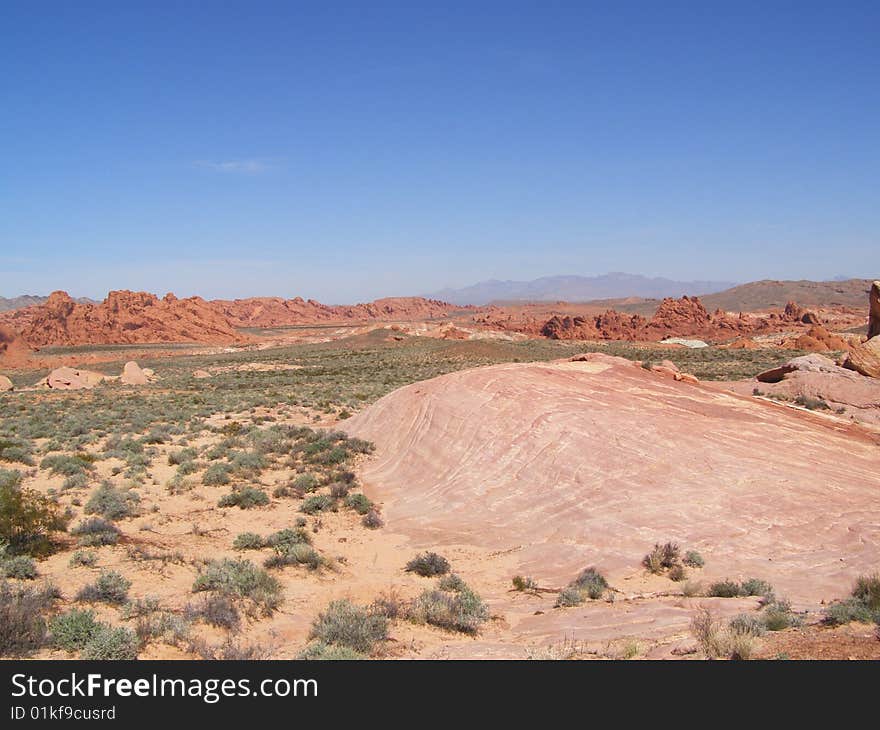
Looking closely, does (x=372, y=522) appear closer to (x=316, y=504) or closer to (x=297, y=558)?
(x=316, y=504)

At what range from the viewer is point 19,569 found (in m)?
8.12

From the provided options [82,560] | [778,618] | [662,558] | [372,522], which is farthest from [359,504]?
[778,618]

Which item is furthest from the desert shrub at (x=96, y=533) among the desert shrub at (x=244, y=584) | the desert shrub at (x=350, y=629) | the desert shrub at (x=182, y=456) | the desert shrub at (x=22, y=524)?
the desert shrub at (x=182, y=456)

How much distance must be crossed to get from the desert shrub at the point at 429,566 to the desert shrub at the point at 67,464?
30.8ft

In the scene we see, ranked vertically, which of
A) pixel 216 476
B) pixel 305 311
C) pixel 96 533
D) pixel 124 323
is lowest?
pixel 216 476

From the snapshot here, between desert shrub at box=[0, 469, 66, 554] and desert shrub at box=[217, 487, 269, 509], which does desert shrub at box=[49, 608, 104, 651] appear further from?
desert shrub at box=[217, 487, 269, 509]

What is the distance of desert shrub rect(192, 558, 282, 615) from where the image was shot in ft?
25.2

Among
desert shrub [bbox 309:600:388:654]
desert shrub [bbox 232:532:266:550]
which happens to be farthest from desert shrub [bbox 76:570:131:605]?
desert shrub [bbox 232:532:266:550]

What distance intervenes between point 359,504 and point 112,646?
6.84m

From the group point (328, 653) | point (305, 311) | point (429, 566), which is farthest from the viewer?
point (305, 311)

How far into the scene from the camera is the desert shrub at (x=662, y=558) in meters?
8.70

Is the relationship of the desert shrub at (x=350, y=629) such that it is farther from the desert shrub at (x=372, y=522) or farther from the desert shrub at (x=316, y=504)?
the desert shrub at (x=316, y=504)
